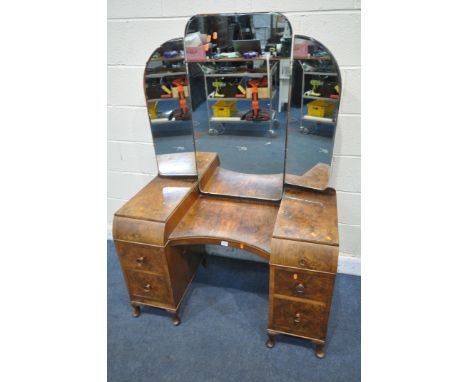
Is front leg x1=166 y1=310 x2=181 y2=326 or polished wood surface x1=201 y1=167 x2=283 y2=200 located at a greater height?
polished wood surface x1=201 y1=167 x2=283 y2=200

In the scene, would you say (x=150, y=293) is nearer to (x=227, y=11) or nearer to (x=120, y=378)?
(x=120, y=378)

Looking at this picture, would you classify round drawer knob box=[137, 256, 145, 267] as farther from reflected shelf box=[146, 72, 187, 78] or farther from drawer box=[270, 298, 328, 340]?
reflected shelf box=[146, 72, 187, 78]

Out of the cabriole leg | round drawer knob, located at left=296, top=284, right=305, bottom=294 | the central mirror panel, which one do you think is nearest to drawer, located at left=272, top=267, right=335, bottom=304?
round drawer knob, located at left=296, top=284, right=305, bottom=294

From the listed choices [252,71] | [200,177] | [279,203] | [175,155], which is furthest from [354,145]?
[175,155]

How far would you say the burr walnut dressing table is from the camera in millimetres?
1277

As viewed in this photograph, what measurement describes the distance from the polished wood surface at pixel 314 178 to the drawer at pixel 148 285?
0.80 m

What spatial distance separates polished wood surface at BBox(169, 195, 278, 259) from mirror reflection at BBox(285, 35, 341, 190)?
0.24 m

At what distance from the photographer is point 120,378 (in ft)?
4.72

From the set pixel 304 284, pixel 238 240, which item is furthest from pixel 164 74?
pixel 304 284

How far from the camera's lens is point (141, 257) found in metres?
1.46

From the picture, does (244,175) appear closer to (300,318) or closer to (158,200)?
(158,200)

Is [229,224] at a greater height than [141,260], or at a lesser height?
greater

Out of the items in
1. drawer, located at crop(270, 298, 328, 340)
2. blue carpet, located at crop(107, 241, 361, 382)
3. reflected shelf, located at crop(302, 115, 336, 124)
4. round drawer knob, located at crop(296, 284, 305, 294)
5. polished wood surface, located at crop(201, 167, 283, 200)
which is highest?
reflected shelf, located at crop(302, 115, 336, 124)

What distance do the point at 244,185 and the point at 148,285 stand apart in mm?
706
